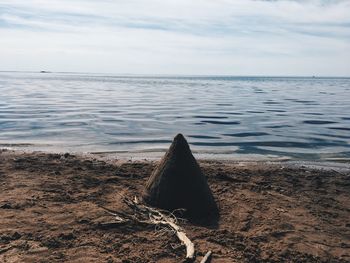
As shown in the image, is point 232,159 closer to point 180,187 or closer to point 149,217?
point 180,187

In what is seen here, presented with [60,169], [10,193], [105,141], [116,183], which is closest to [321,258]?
[116,183]

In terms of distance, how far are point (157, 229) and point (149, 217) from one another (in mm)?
330

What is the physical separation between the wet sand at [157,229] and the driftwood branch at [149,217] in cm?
12

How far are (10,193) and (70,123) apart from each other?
1262 cm

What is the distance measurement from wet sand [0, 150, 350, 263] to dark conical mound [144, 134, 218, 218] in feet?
1.26

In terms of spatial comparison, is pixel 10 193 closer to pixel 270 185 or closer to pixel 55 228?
pixel 55 228

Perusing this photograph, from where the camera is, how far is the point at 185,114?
24.5m

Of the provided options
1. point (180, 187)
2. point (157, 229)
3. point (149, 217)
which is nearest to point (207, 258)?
point (157, 229)

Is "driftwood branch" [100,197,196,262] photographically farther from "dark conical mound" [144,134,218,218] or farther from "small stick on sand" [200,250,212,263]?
"small stick on sand" [200,250,212,263]

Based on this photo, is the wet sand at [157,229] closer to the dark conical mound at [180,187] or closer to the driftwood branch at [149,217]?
the driftwood branch at [149,217]

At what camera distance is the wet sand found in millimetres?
5059

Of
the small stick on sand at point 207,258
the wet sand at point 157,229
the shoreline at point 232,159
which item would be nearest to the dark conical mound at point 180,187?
the wet sand at point 157,229

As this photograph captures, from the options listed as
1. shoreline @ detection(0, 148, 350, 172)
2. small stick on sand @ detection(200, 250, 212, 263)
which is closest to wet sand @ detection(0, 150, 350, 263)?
small stick on sand @ detection(200, 250, 212, 263)

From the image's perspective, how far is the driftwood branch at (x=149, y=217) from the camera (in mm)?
5602
